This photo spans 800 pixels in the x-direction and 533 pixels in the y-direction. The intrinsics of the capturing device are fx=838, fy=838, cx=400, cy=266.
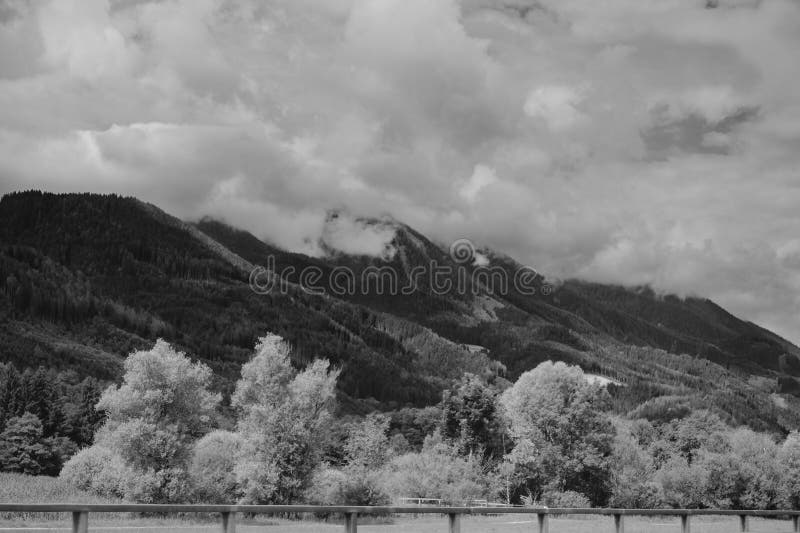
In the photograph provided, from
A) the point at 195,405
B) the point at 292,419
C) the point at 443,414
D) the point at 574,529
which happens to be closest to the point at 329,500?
the point at 292,419

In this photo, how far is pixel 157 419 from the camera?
6700cm

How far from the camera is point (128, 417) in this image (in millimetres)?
67188

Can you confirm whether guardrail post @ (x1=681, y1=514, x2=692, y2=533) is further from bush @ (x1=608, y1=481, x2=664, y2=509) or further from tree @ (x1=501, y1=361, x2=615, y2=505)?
bush @ (x1=608, y1=481, x2=664, y2=509)

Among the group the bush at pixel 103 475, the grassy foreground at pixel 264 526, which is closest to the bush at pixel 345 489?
the bush at pixel 103 475

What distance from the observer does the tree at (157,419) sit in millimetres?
64625

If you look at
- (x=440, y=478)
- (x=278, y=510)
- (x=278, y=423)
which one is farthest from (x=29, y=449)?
(x=278, y=510)

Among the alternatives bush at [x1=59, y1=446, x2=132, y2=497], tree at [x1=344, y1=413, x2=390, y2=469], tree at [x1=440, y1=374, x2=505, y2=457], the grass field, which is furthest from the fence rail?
tree at [x1=344, y1=413, x2=390, y2=469]

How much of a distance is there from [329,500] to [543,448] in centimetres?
2469

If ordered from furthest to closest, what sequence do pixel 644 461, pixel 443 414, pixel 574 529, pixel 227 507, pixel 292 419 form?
1. pixel 644 461
2. pixel 443 414
3. pixel 292 419
4. pixel 574 529
5. pixel 227 507

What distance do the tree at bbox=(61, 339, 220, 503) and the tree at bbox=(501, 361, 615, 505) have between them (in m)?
33.6

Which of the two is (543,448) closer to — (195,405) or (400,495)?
(400,495)

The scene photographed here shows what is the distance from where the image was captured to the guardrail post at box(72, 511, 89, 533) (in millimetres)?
16156

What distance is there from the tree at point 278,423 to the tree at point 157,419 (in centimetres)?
377

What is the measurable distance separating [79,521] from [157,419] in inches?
2084
